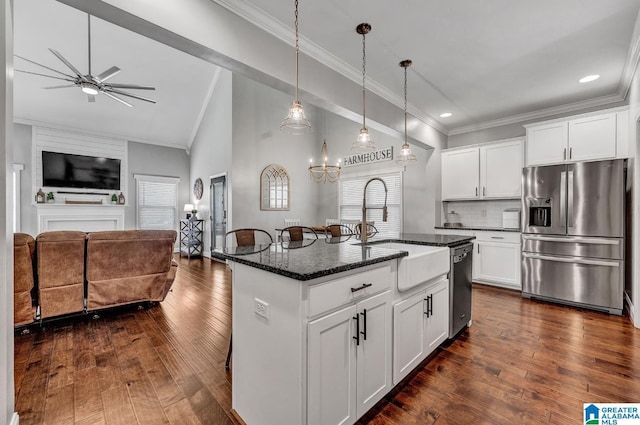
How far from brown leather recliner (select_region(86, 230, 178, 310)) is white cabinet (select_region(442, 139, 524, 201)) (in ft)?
14.9

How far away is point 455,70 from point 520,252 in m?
2.77

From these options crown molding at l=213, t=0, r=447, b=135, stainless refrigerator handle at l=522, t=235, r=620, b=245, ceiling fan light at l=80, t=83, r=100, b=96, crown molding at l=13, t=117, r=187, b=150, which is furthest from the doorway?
stainless refrigerator handle at l=522, t=235, r=620, b=245

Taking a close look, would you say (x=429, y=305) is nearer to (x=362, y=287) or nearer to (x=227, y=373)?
(x=362, y=287)

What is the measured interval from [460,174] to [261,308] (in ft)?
15.0

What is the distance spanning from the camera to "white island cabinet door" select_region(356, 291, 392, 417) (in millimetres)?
1562

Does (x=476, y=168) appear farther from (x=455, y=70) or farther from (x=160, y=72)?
(x=160, y=72)

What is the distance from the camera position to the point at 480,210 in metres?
5.08

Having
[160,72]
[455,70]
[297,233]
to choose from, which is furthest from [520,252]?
[160,72]

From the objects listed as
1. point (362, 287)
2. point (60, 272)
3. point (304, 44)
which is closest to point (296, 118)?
point (304, 44)

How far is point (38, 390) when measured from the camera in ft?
6.23

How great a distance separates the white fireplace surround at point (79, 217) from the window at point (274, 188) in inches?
162

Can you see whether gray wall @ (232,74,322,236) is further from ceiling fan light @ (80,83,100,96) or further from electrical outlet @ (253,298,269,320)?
electrical outlet @ (253,298,269,320)

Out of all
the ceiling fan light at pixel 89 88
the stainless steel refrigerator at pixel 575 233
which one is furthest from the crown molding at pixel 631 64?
the ceiling fan light at pixel 89 88

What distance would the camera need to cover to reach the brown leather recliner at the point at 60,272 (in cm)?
282
